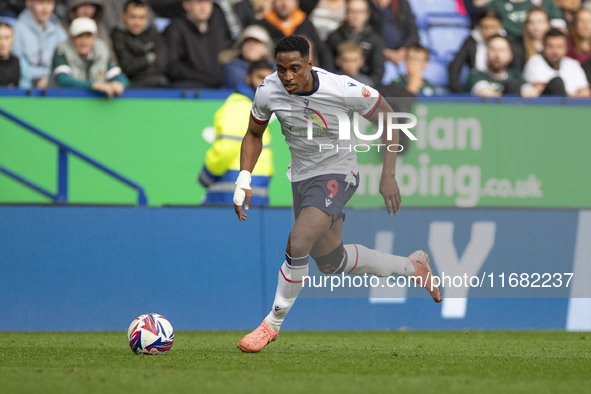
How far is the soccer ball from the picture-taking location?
7668 millimetres

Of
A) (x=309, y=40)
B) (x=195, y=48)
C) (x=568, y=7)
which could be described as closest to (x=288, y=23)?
(x=309, y=40)

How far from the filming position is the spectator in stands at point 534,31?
14.6 m

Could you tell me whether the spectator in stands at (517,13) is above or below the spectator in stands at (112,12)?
below

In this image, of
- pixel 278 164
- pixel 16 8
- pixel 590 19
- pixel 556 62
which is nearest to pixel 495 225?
pixel 278 164

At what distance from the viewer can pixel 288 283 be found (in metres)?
7.97

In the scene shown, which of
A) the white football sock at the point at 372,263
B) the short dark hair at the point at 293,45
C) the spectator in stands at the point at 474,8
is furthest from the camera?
the spectator in stands at the point at 474,8

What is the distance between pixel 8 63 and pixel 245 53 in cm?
284

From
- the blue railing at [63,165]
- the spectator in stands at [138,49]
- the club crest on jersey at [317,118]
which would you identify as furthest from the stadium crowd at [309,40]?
the club crest on jersey at [317,118]

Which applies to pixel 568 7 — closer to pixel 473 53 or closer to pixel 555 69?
pixel 555 69

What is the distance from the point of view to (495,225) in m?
11.4

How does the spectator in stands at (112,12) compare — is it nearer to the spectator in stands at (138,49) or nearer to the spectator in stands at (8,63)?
the spectator in stands at (138,49)

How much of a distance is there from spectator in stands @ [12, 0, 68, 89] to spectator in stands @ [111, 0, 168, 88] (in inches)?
31.2

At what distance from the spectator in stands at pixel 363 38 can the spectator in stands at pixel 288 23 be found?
24 centimetres

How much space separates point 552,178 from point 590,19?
3.43 metres
